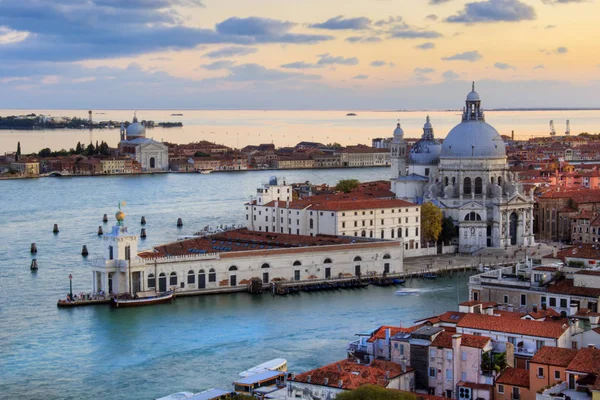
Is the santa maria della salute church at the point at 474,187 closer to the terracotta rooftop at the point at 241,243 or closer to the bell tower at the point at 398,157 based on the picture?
the bell tower at the point at 398,157

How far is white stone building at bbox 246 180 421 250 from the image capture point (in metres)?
27.6

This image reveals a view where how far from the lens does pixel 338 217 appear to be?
89.6 ft

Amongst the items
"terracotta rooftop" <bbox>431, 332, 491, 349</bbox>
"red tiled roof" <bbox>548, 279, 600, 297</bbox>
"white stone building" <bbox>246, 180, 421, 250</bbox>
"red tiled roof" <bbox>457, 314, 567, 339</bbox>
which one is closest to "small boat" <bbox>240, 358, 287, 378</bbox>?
"red tiled roof" <bbox>457, 314, 567, 339</bbox>

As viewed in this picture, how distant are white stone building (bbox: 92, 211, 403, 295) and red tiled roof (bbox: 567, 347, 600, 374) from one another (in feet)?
37.2

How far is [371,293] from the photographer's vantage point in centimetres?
2258

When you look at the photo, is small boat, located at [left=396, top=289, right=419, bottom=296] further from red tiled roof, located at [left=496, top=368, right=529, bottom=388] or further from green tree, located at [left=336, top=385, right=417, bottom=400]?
green tree, located at [left=336, top=385, right=417, bottom=400]

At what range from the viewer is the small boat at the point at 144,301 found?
20438mm

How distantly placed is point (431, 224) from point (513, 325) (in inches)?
637

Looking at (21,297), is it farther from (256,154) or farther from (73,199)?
(256,154)

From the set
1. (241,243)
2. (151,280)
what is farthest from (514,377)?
(241,243)

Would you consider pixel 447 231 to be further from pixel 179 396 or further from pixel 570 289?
pixel 179 396

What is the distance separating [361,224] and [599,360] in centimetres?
1677

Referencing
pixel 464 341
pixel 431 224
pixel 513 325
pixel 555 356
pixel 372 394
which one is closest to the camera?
pixel 372 394

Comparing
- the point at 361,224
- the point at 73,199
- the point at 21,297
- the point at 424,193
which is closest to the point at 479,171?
the point at 424,193
